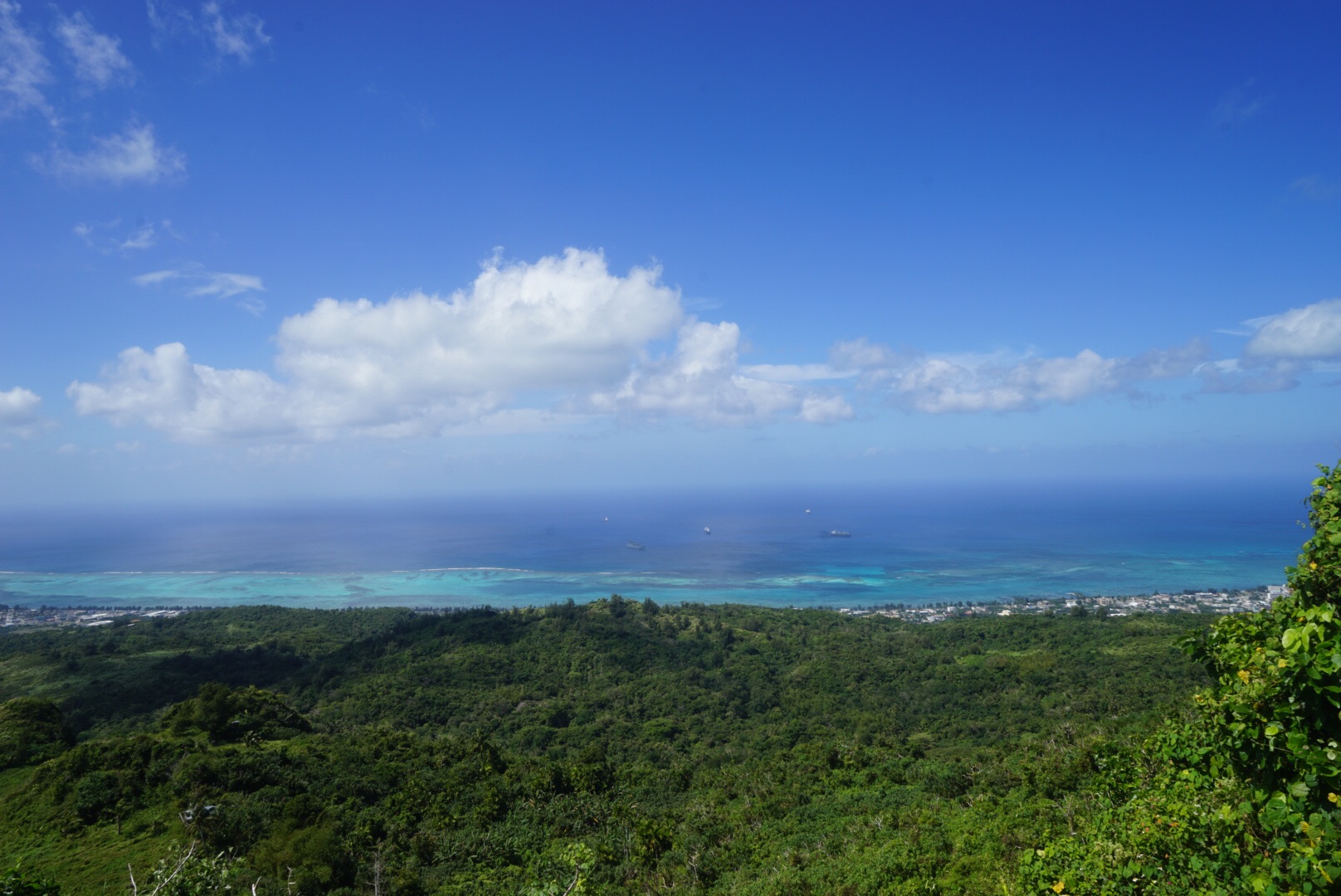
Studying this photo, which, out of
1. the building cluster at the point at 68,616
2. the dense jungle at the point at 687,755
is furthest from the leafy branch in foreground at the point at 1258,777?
the building cluster at the point at 68,616

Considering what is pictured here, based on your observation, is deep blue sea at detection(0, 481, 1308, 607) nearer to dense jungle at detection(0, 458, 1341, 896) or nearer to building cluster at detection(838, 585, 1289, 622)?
building cluster at detection(838, 585, 1289, 622)

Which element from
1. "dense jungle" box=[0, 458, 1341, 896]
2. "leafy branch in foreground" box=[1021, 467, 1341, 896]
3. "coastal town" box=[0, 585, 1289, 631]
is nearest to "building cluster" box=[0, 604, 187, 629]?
"coastal town" box=[0, 585, 1289, 631]

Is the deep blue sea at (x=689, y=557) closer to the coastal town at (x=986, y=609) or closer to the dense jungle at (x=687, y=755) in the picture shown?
the coastal town at (x=986, y=609)

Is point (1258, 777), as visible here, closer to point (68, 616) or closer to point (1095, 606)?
point (1095, 606)

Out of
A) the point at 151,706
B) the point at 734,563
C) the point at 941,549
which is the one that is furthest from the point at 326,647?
the point at 941,549

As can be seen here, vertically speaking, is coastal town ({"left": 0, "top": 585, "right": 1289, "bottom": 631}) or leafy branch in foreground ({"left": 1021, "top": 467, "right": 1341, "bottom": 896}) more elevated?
leafy branch in foreground ({"left": 1021, "top": 467, "right": 1341, "bottom": 896})

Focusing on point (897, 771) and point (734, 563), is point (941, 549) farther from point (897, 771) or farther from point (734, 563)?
point (897, 771)
